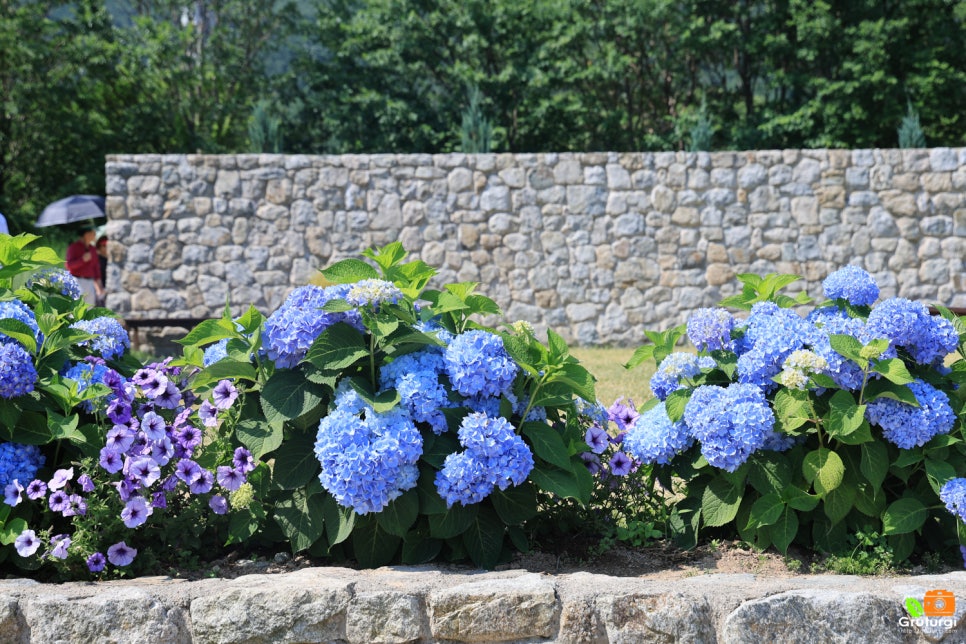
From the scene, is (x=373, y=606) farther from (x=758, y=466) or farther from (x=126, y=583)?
(x=758, y=466)

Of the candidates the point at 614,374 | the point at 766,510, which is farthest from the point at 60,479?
the point at 614,374

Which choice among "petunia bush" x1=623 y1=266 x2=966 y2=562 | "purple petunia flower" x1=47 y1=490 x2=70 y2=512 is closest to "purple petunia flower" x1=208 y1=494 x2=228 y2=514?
"purple petunia flower" x1=47 y1=490 x2=70 y2=512

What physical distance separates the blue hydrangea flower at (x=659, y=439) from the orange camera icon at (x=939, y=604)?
0.67 metres

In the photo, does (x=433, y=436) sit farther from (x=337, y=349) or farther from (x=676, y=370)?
(x=676, y=370)

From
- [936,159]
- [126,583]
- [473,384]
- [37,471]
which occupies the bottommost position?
[126,583]

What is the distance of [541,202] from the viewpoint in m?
9.78

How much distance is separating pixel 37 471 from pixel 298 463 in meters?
0.74

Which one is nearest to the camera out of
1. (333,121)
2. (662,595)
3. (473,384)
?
(662,595)

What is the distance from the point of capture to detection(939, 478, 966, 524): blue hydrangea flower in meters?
2.32

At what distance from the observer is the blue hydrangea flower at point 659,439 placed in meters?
2.54

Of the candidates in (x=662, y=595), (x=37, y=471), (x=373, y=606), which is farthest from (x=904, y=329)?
(x=37, y=471)

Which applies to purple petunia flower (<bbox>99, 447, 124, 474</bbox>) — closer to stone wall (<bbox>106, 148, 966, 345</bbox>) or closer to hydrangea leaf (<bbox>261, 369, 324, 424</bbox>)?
hydrangea leaf (<bbox>261, 369, 324, 424</bbox>)

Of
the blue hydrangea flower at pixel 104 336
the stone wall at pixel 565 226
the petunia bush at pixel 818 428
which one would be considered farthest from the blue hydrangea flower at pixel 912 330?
the stone wall at pixel 565 226

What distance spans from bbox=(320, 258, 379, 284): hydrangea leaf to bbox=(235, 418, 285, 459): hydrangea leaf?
16.6 inches
